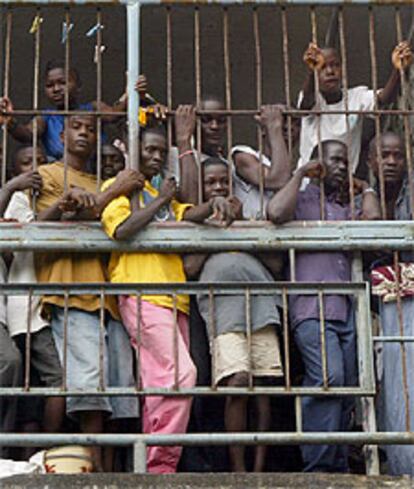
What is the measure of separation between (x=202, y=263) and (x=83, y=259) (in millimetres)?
555

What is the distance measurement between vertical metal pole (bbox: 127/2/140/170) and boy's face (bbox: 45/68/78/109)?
0.73 m

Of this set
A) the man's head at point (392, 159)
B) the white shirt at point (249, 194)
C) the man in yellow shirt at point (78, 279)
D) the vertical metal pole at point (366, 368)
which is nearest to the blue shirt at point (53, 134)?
the man in yellow shirt at point (78, 279)

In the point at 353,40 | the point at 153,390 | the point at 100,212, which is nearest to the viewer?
the point at 153,390

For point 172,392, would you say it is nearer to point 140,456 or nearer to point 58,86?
point 140,456

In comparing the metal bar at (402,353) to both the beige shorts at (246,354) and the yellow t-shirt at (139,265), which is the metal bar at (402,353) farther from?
the yellow t-shirt at (139,265)

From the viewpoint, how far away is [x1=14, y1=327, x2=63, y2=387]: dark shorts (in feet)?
22.0

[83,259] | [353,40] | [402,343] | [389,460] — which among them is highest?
[353,40]

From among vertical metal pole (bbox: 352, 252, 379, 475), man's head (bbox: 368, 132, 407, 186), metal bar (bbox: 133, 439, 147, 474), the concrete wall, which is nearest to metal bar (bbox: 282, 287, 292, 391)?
vertical metal pole (bbox: 352, 252, 379, 475)

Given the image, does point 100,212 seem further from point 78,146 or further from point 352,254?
point 352,254

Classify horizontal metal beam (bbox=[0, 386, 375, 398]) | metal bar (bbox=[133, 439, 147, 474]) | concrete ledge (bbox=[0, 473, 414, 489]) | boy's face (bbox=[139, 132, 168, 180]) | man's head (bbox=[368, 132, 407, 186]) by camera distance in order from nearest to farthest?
concrete ledge (bbox=[0, 473, 414, 489]), metal bar (bbox=[133, 439, 147, 474]), horizontal metal beam (bbox=[0, 386, 375, 398]), boy's face (bbox=[139, 132, 168, 180]), man's head (bbox=[368, 132, 407, 186])

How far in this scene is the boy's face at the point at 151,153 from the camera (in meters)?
7.22

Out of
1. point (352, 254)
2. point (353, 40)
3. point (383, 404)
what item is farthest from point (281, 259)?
point (353, 40)

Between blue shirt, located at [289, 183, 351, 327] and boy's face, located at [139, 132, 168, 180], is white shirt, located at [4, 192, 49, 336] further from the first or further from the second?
blue shirt, located at [289, 183, 351, 327]

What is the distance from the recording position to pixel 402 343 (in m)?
6.68
